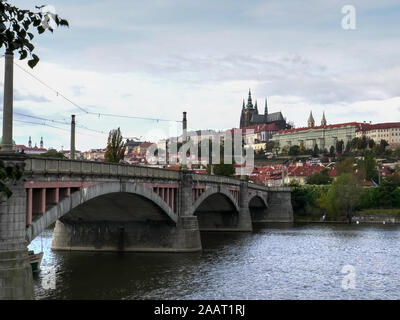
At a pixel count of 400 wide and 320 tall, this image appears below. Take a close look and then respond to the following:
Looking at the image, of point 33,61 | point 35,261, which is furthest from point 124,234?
point 33,61

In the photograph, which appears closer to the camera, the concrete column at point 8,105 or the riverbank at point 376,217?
the concrete column at point 8,105

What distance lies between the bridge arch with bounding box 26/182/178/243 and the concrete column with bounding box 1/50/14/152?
14.3 feet

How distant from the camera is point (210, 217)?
8444 centimetres

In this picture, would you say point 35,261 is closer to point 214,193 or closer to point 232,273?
point 232,273

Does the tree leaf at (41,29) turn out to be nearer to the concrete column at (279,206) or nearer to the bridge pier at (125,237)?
the bridge pier at (125,237)

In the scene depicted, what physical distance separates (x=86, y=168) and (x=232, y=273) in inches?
569

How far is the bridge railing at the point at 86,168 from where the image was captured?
28177 mm

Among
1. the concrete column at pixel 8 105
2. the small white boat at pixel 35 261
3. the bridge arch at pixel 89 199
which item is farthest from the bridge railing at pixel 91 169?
the small white boat at pixel 35 261

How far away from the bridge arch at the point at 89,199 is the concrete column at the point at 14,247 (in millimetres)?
971

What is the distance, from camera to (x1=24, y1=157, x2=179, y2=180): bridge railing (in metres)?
28.2

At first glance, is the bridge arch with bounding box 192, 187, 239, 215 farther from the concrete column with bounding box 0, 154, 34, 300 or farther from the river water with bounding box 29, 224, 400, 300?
the concrete column with bounding box 0, 154, 34, 300

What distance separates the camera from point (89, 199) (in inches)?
1395

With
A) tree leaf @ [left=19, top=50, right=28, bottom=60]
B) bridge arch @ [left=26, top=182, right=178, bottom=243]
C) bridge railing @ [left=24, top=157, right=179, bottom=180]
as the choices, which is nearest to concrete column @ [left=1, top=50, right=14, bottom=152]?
bridge railing @ [left=24, top=157, right=179, bottom=180]
